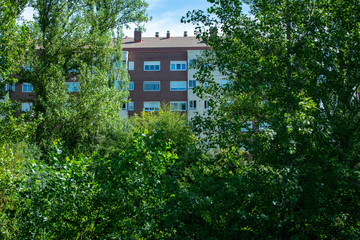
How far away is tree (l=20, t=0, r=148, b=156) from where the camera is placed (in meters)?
19.5

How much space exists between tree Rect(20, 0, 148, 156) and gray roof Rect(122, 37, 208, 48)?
19235 mm

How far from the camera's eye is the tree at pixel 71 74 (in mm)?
19531

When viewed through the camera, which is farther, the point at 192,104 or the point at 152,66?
the point at 152,66

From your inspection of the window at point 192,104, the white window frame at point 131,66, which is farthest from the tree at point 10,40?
the window at point 192,104

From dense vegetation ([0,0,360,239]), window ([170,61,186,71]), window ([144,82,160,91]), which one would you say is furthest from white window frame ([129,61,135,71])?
dense vegetation ([0,0,360,239])

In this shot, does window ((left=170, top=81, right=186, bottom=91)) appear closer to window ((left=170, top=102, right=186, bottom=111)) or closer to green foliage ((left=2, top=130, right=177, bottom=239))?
window ((left=170, top=102, right=186, bottom=111))

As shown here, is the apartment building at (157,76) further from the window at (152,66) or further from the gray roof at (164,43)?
the gray roof at (164,43)

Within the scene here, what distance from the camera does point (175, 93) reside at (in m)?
39.8

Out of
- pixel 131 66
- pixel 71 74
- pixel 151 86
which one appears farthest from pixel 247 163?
pixel 131 66

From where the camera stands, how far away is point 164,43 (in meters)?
43.9

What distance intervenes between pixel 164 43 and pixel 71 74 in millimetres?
23194

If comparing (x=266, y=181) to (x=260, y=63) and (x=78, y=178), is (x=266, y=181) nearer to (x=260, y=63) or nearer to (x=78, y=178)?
(x=260, y=63)

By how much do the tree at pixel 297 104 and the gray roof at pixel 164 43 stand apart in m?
31.5

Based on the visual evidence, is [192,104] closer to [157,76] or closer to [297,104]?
[157,76]
